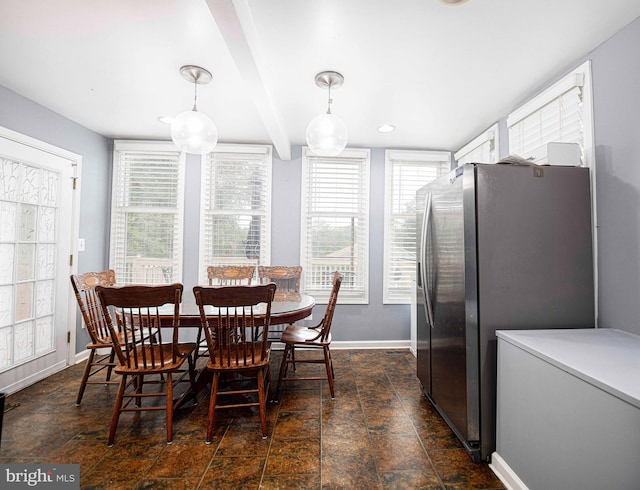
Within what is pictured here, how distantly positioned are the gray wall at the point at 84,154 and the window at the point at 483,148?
13.6 feet

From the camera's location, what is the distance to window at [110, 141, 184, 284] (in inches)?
146

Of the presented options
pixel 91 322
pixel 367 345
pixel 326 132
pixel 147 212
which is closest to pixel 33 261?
pixel 91 322

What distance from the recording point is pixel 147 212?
372 centimetres

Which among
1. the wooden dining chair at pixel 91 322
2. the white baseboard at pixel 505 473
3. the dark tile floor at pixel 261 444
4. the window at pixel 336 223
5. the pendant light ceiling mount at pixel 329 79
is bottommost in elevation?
the dark tile floor at pixel 261 444

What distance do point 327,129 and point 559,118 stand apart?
1.65 meters

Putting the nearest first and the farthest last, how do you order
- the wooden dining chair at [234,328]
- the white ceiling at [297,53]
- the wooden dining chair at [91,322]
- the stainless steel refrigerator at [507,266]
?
the white ceiling at [297,53] < the stainless steel refrigerator at [507,266] < the wooden dining chair at [234,328] < the wooden dining chair at [91,322]

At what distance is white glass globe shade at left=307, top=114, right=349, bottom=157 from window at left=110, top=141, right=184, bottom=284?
7.08 ft

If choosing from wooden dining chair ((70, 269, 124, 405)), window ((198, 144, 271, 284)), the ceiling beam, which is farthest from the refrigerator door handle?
wooden dining chair ((70, 269, 124, 405))

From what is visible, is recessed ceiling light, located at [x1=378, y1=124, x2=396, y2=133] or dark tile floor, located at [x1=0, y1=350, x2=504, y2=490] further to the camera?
recessed ceiling light, located at [x1=378, y1=124, x2=396, y2=133]

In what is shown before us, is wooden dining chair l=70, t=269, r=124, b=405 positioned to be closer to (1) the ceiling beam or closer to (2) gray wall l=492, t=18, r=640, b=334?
(1) the ceiling beam

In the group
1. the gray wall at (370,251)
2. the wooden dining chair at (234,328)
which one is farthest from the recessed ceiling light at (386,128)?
the wooden dining chair at (234,328)

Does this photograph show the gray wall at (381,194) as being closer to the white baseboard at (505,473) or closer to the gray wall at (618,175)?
the gray wall at (618,175)

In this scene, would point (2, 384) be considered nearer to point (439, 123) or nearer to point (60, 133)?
point (60, 133)

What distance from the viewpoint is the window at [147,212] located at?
3.71m
